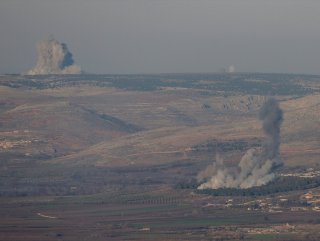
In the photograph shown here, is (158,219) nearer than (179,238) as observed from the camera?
No

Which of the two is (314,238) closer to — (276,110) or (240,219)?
(240,219)

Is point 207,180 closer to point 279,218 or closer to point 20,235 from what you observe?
point 279,218

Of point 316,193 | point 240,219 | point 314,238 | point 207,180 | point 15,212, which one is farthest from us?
point 207,180

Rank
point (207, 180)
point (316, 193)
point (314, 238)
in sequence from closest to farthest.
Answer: point (314, 238) < point (316, 193) < point (207, 180)

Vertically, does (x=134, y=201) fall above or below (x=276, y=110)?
below

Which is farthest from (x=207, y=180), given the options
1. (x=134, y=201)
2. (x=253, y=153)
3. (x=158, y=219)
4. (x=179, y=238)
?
(x=179, y=238)

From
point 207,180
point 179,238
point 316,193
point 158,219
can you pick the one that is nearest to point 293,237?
point 179,238
